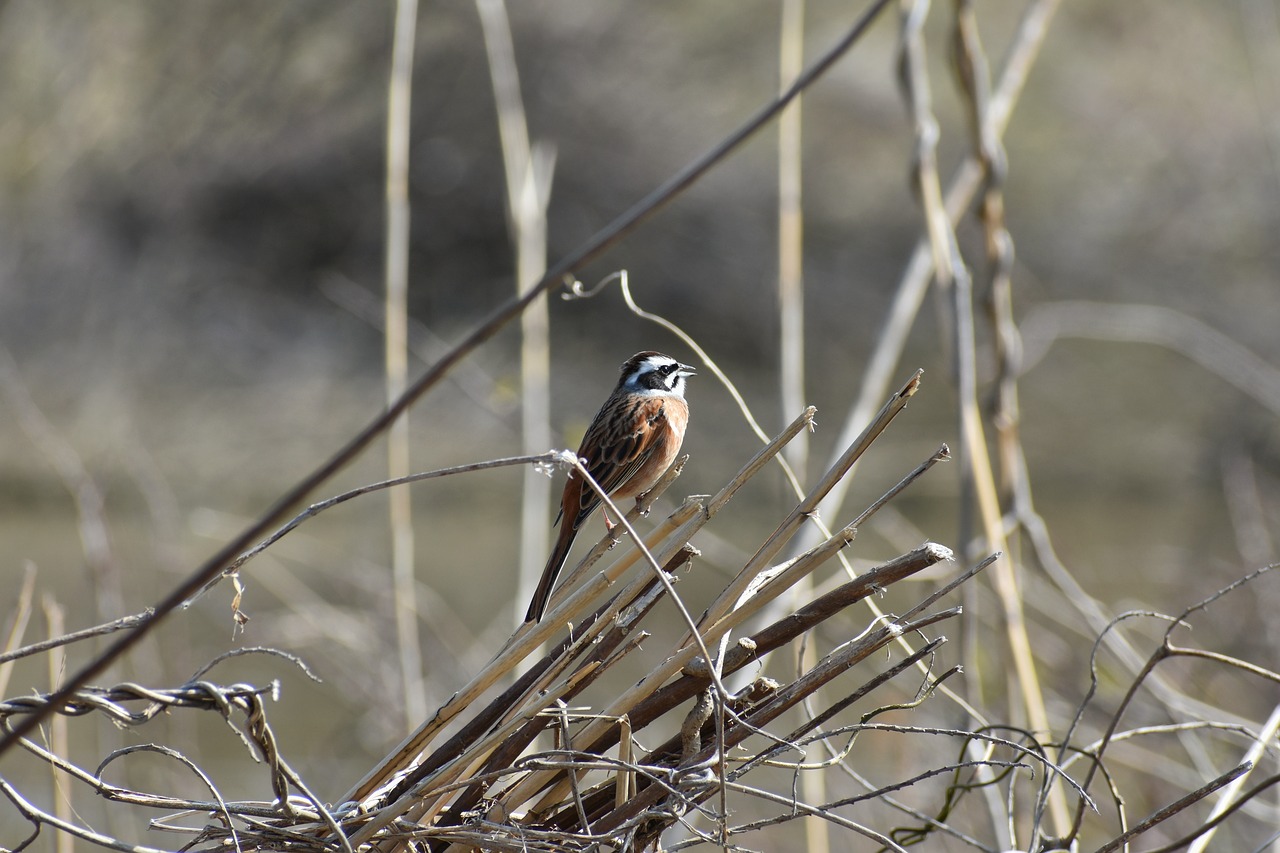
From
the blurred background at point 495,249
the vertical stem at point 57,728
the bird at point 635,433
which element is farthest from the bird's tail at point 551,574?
the blurred background at point 495,249

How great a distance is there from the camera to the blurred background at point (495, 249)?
1062 cm

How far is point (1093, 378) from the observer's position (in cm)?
1200

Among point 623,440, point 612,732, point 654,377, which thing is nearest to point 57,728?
point 612,732

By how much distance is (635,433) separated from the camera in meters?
2.99

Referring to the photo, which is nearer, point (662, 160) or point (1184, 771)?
point (1184, 771)

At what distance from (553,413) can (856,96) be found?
20.6ft

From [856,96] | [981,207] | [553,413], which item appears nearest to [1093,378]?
[856,96]

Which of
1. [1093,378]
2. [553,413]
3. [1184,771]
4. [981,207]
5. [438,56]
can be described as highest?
[438,56]

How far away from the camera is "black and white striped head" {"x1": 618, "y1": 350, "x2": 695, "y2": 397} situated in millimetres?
2998

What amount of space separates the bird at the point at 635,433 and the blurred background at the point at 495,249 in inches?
261

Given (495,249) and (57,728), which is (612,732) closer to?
(57,728)

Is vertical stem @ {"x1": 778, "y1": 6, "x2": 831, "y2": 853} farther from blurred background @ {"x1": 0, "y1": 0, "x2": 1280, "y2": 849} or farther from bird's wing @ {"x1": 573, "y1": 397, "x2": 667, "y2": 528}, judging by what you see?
blurred background @ {"x1": 0, "y1": 0, "x2": 1280, "y2": 849}

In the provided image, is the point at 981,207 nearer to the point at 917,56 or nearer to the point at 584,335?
the point at 917,56

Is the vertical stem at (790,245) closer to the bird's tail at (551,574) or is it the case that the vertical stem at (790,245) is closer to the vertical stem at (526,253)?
the bird's tail at (551,574)
